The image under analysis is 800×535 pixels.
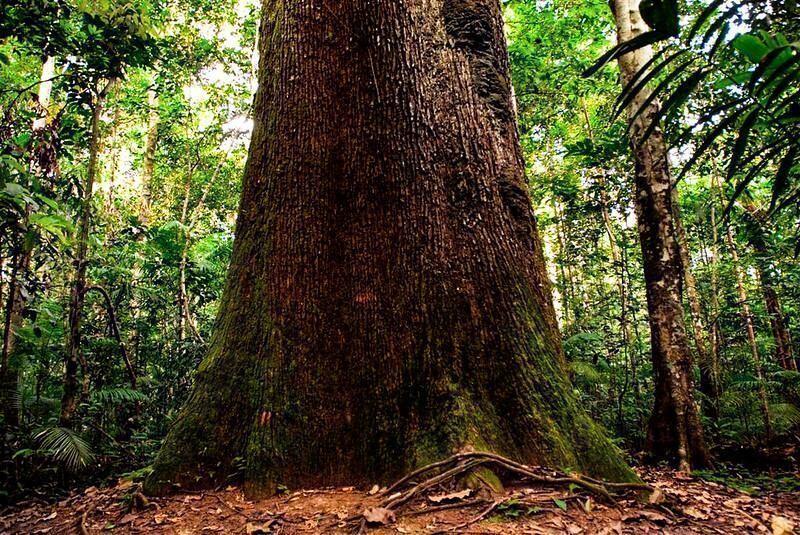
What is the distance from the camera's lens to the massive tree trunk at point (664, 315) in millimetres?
4297

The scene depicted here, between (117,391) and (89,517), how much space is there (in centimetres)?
265

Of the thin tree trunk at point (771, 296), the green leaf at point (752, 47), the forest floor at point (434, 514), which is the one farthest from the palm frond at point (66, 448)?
the thin tree trunk at point (771, 296)

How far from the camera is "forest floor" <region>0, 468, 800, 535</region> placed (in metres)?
2.06

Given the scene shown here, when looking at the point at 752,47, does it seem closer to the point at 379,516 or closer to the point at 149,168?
the point at 379,516

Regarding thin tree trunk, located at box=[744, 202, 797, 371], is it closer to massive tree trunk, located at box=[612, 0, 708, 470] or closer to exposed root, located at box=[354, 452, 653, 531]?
massive tree trunk, located at box=[612, 0, 708, 470]

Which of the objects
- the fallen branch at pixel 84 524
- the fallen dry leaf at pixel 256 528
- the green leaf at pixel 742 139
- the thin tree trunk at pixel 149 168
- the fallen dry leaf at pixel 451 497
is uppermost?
the thin tree trunk at pixel 149 168

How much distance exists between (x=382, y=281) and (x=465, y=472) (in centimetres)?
122

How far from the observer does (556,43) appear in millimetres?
8758

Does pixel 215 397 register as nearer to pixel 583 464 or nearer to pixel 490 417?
pixel 490 417

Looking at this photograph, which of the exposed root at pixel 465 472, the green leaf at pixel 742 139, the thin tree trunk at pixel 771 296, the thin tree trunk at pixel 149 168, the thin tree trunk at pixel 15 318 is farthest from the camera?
the thin tree trunk at pixel 149 168

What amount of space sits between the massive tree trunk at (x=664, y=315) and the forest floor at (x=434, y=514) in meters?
1.13

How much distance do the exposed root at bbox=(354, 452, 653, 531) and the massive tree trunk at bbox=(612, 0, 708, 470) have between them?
227 centimetres

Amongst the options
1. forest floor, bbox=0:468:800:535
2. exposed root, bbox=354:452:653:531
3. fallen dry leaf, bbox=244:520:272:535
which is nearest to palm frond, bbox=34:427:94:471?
forest floor, bbox=0:468:800:535

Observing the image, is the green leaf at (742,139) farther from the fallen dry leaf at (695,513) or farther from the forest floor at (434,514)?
the fallen dry leaf at (695,513)
